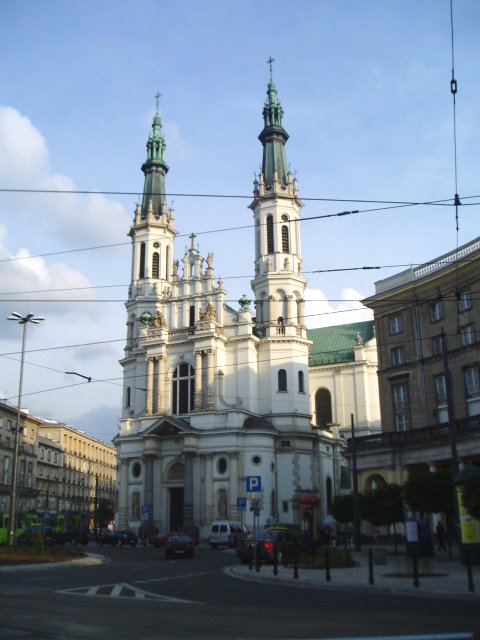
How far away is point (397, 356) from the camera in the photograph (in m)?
41.5

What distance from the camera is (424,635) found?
380 inches

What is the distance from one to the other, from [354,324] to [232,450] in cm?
3096

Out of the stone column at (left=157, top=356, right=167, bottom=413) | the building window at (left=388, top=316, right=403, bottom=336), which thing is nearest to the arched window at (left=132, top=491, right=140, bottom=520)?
the stone column at (left=157, top=356, right=167, bottom=413)

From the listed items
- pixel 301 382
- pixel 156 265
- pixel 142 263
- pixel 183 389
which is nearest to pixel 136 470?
pixel 183 389

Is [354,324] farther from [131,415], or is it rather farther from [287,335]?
[131,415]

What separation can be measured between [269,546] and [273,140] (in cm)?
5277

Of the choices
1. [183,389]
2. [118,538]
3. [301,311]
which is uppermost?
[301,311]

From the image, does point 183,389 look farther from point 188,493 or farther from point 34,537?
point 34,537

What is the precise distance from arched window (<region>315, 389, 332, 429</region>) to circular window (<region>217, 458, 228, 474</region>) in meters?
19.7

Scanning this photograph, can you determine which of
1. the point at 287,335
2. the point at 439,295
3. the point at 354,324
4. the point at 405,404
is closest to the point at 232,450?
the point at 287,335

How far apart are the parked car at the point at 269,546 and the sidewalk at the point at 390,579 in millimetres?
1430

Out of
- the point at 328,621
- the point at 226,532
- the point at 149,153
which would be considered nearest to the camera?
the point at 328,621

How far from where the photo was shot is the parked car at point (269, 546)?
2739 centimetres

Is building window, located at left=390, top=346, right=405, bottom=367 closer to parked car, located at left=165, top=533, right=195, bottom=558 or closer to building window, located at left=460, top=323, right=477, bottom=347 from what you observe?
building window, located at left=460, top=323, right=477, bottom=347
